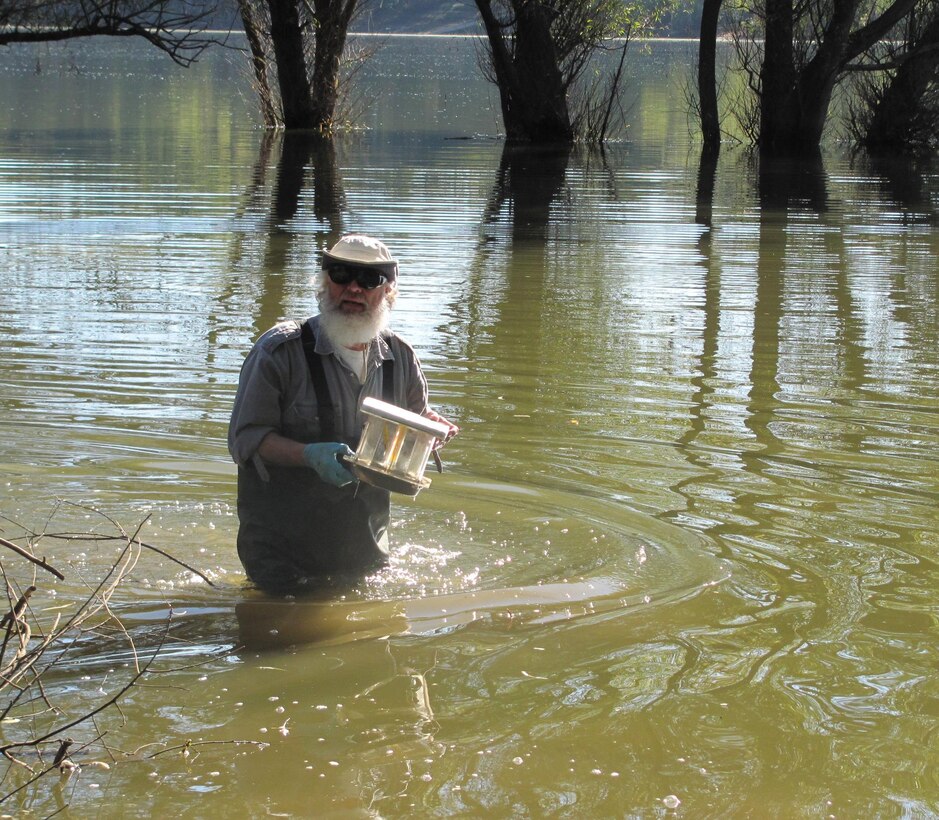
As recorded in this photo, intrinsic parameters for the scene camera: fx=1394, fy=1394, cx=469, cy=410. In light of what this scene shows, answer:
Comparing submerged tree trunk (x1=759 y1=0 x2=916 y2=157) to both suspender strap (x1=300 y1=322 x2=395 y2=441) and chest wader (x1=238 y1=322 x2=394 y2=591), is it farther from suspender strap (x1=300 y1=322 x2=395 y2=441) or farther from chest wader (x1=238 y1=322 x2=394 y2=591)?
suspender strap (x1=300 y1=322 x2=395 y2=441)

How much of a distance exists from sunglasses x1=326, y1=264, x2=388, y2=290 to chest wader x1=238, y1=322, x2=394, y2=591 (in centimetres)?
25

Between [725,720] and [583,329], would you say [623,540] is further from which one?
[583,329]

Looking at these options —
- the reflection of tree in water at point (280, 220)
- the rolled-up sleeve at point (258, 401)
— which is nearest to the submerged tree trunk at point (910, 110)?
the reflection of tree in water at point (280, 220)

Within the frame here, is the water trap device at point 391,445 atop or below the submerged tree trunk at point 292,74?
below

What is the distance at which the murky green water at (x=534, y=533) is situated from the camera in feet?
13.1

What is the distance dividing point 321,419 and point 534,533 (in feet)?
4.94

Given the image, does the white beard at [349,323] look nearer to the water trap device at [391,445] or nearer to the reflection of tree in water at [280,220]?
the water trap device at [391,445]

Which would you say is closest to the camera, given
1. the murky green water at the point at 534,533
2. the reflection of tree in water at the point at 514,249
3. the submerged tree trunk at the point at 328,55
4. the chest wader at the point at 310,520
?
the murky green water at the point at 534,533

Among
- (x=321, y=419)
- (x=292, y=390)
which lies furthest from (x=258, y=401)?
(x=321, y=419)

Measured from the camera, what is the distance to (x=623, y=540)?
19.8 feet

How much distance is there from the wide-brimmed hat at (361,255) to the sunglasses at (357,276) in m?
0.02

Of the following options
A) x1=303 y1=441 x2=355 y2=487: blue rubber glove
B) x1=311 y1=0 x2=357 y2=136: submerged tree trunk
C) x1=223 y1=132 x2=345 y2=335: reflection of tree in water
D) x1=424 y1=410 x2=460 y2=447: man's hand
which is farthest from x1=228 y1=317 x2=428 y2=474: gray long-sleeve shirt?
x1=311 y1=0 x2=357 y2=136: submerged tree trunk

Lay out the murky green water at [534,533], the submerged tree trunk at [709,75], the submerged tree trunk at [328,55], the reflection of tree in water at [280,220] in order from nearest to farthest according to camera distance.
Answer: the murky green water at [534,533], the reflection of tree in water at [280,220], the submerged tree trunk at [709,75], the submerged tree trunk at [328,55]

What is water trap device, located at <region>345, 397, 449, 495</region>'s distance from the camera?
465cm
